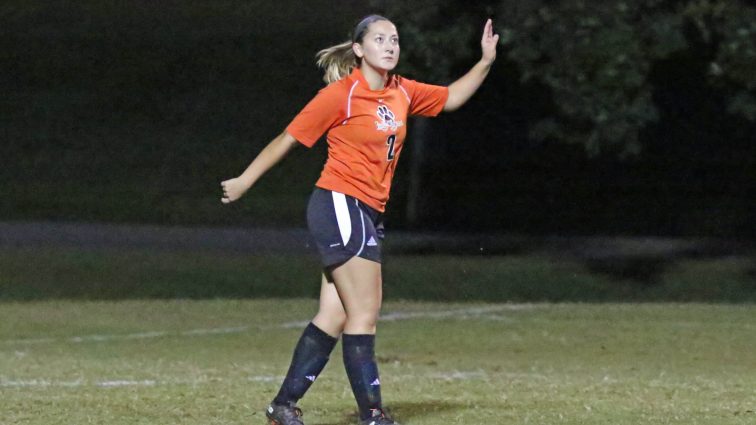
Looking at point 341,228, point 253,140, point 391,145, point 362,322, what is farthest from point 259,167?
point 253,140

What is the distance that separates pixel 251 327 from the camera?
1365 centimetres

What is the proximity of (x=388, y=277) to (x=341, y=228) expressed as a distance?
11801mm

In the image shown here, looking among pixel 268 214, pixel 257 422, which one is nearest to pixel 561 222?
pixel 268 214

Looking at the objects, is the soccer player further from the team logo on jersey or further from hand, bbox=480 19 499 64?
hand, bbox=480 19 499 64

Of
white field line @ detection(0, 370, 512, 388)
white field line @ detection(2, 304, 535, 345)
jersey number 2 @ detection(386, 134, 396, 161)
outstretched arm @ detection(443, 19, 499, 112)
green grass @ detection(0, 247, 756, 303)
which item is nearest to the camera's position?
jersey number 2 @ detection(386, 134, 396, 161)

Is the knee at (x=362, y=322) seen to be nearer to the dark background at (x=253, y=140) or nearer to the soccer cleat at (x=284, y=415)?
the soccer cleat at (x=284, y=415)

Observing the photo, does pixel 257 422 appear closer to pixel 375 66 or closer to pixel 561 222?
pixel 375 66

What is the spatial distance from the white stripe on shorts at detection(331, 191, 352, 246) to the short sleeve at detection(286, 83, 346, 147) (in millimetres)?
270

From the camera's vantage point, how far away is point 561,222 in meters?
24.0

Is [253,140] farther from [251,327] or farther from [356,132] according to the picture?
[356,132]

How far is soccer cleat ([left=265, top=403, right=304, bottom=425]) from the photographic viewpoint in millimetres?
6559

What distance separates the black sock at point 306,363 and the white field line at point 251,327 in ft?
20.8

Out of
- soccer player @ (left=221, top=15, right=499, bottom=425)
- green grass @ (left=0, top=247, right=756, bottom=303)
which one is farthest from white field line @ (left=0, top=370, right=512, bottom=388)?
green grass @ (left=0, top=247, right=756, bottom=303)

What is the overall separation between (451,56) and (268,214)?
31.0ft
